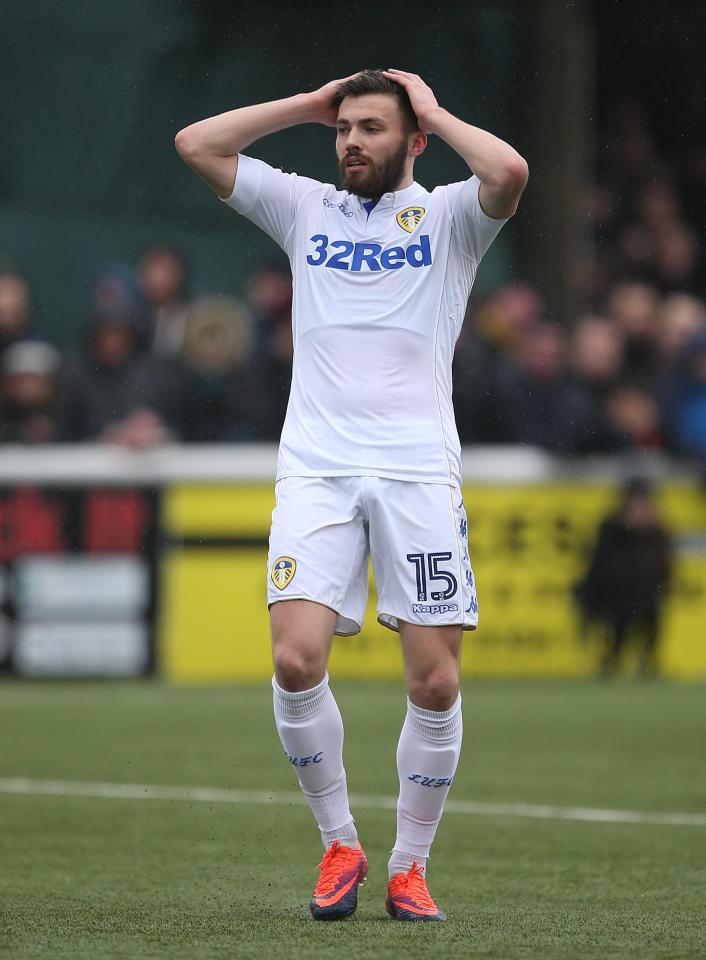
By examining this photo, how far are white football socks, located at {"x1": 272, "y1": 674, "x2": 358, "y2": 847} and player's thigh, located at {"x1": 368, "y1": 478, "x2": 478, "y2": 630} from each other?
313 millimetres

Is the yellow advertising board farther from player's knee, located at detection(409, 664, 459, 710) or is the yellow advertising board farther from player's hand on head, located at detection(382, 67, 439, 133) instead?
player's hand on head, located at detection(382, 67, 439, 133)

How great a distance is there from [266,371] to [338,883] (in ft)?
27.4

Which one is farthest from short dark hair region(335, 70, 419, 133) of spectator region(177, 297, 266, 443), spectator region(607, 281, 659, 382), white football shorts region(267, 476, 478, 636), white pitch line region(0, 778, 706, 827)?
spectator region(607, 281, 659, 382)

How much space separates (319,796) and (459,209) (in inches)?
68.3

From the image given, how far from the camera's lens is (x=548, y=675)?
1353 cm

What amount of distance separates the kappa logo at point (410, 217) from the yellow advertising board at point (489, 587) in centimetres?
742

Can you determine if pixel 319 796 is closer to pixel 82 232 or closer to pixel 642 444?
pixel 642 444

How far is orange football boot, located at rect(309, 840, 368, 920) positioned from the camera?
17.7 feet

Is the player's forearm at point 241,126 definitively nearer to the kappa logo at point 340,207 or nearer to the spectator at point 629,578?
the kappa logo at point 340,207

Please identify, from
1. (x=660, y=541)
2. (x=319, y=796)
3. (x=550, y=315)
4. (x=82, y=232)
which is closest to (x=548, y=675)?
(x=660, y=541)

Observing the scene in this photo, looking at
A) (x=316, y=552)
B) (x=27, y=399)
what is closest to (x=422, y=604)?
(x=316, y=552)

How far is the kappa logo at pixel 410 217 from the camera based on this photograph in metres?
5.62

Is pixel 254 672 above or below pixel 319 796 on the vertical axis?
below

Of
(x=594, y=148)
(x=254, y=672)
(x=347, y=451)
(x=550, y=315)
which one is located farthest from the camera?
(x=594, y=148)
